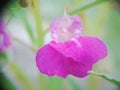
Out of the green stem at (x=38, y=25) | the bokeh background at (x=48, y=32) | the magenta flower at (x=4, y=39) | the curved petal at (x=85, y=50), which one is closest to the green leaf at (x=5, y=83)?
the bokeh background at (x=48, y=32)

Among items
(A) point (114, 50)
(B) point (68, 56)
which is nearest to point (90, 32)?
(A) point (114, 50)

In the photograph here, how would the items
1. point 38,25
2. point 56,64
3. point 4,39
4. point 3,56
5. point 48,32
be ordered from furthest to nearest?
point 48,32
point 3,56
point 4,39
point 38,25
point 56,64

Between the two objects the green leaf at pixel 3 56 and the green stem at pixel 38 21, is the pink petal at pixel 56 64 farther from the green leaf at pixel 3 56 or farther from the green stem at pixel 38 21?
the green leaf at pixel 3 56

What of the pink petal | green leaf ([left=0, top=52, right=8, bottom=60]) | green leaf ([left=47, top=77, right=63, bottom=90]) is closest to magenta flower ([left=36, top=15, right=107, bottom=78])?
the pink petal

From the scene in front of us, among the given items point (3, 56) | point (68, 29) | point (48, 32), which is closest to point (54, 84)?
point (68, 29)

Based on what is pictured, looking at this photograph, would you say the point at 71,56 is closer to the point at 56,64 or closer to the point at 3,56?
the point at 56,64

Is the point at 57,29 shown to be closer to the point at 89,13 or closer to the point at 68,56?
the point at 68,56

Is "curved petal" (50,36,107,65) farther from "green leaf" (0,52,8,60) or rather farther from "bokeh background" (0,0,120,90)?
"green leaf" (0,52,8,60)
